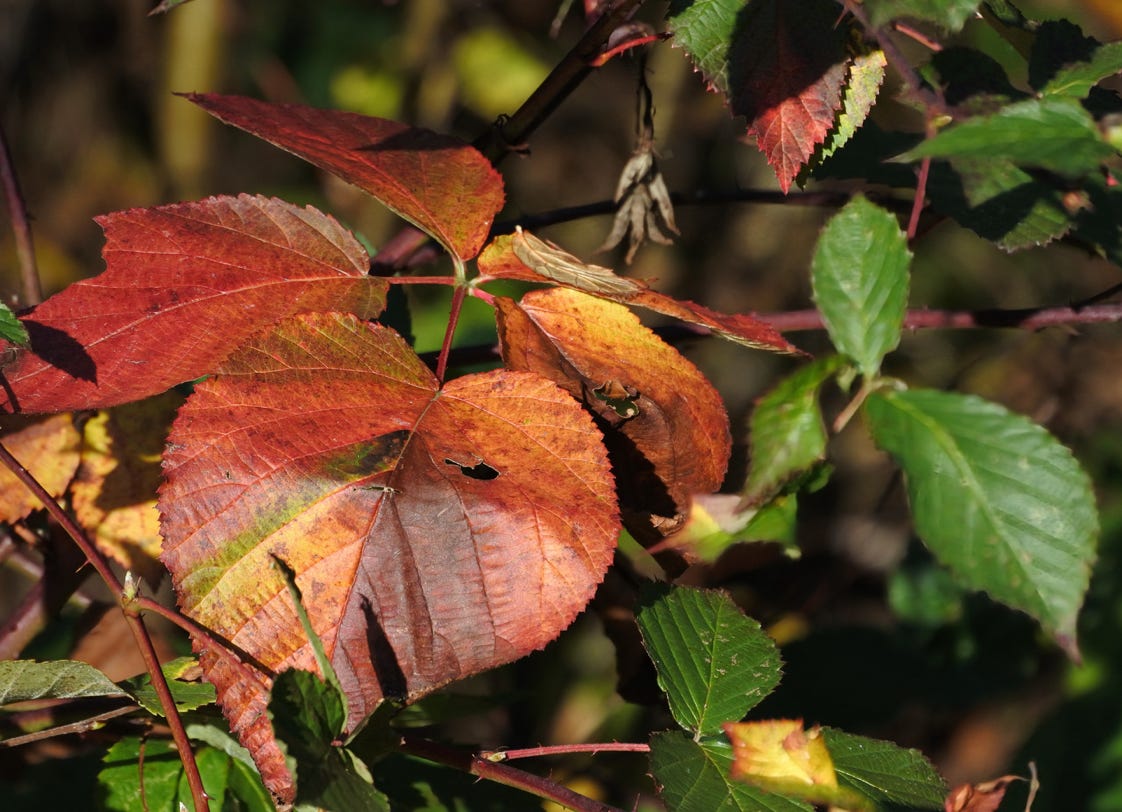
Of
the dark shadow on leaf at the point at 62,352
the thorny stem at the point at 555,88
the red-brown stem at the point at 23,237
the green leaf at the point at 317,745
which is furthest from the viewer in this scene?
the red-brown stem at the point at 23,237

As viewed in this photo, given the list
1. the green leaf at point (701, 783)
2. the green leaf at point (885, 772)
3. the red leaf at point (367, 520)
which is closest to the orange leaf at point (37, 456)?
the red leaf at point (367, 520)

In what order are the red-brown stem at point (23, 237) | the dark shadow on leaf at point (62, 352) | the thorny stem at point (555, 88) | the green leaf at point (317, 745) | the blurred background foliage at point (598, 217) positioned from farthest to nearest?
1. the blurred background foliage at point (598, 217)
2. the red-brown stem at point (23, 237)
3. the thorny stem at point (555, 88)
4. the dark shadow on leaf at point (62, 352)
5. the green leaf at point (317, 745)

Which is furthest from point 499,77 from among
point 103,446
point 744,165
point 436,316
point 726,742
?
point 726,742

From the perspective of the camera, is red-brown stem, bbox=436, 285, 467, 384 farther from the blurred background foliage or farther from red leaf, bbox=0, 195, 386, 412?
the blurred background foliage

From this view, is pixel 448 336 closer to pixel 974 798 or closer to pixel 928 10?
pixel 928 10

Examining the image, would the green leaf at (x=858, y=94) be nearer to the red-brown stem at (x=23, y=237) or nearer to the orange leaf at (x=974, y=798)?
the orange leaf at (x=974, y=798)

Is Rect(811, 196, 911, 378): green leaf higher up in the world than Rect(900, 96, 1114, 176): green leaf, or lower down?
lower down

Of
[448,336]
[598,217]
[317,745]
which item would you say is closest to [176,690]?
[317,745]

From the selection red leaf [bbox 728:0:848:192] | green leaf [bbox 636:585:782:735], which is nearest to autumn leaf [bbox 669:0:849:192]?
red leaf [bbox 728:0:848:192]
